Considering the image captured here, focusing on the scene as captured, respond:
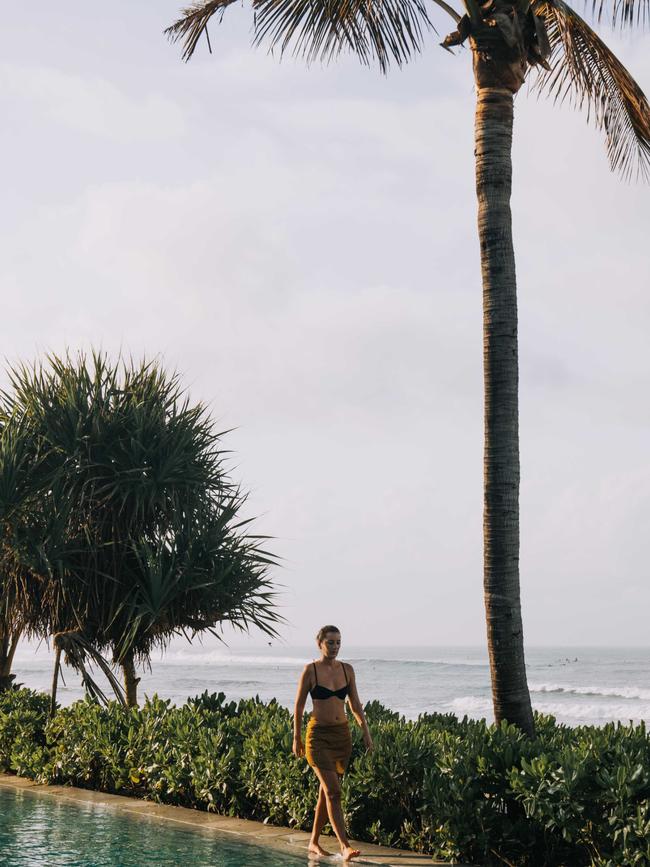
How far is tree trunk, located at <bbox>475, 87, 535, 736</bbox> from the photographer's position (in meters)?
8.56

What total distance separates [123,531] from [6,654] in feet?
10.8

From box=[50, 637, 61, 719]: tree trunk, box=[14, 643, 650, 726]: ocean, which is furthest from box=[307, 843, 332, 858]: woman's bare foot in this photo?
box=[14, 643, 650, 726]: ocean

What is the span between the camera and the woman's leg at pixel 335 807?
764 centimetres

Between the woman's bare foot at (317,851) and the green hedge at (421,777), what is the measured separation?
0.48 meters

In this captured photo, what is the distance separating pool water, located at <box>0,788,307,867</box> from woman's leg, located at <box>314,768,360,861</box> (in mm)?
356

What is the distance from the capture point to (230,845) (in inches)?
332

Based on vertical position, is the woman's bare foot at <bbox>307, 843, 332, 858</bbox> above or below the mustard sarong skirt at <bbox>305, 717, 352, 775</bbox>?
below

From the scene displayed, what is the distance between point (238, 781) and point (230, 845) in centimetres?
106

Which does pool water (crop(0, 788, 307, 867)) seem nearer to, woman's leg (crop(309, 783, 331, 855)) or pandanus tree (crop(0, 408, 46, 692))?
woman's leg (crop(309, 783, 331, 855))

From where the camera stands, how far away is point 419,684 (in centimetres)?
6197

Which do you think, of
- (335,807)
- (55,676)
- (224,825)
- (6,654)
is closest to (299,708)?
(335,807)

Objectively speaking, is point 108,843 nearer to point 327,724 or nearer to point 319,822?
point 319,822

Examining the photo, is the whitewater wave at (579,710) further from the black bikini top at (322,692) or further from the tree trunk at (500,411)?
the black bikini top at (322,692)

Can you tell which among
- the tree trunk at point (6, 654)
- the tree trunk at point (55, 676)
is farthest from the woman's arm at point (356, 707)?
the tree trunk at point (6, 654)
